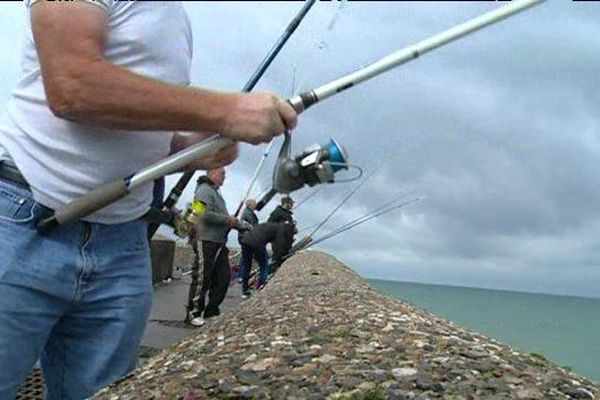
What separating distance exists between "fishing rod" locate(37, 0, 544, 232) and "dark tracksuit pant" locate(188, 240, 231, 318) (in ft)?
28.8

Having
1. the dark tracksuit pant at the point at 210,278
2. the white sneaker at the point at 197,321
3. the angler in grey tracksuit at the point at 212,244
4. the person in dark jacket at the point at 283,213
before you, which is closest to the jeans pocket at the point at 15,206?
the angler in grey tracksuit at the point at 212,244

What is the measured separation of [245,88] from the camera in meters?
3.29

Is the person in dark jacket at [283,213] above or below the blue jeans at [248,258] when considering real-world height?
above

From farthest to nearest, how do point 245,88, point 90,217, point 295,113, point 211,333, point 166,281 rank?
point 166,281 → point 211,333 → point 245,88 → point 90,217 → point 295,113

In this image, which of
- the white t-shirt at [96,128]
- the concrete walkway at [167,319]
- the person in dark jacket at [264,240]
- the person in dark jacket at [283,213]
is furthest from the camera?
the person in dark jacket at [283,213]

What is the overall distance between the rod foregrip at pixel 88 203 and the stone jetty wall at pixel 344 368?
1607mm

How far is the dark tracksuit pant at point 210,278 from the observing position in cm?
1122

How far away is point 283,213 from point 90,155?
633 inches

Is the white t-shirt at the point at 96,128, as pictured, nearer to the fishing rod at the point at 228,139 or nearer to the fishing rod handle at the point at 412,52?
the fishing rod at the point at 228,139

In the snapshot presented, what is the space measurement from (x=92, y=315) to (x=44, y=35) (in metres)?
1.04

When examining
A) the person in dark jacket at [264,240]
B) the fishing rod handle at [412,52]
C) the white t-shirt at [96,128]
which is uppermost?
the person in dark jacket at [264,240]

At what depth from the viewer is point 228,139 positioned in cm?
223

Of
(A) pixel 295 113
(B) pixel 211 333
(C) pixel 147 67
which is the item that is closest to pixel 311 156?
(A) pixel 295 113

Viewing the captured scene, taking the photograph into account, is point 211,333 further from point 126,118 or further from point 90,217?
point 126,118
